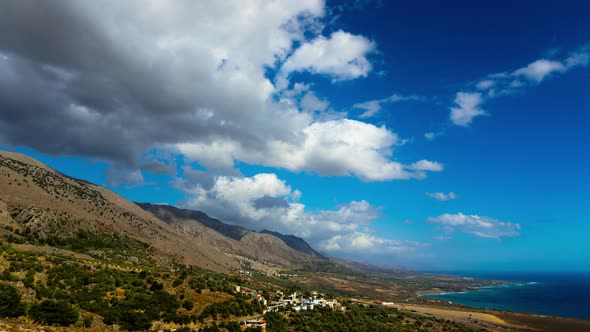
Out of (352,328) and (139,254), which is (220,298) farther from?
(139,254)

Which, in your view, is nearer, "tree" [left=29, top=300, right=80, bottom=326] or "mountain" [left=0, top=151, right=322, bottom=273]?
→ "tree" [left=29, top=300, right=80, bottom=326]

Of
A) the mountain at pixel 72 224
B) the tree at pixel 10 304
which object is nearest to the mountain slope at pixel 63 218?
the mountain at pixel 72 224

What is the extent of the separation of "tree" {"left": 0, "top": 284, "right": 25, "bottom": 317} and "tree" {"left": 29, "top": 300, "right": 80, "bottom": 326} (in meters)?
0.91

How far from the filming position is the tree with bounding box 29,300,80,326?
2970 cm

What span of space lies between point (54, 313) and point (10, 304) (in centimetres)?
343

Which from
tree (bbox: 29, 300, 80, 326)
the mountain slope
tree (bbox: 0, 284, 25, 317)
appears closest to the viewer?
tree (bbox: 0, 284, 25, 317)

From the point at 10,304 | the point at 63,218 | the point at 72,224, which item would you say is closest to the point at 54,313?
the point at 10,304

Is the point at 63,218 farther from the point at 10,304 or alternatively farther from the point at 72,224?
the point at 10,304

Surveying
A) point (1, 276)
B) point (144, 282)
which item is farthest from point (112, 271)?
point (1, 276)

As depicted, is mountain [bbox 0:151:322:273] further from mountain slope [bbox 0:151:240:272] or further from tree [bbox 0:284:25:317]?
tree [bbox 0:284:25:317]

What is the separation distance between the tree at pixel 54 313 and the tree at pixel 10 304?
2.98 feet

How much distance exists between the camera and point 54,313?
30344 millimetres

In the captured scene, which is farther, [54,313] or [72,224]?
[72,224]

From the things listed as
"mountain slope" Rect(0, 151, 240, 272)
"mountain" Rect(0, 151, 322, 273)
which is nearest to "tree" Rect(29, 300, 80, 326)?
→ "mountain" Rect(0, 151, 322, 273)
